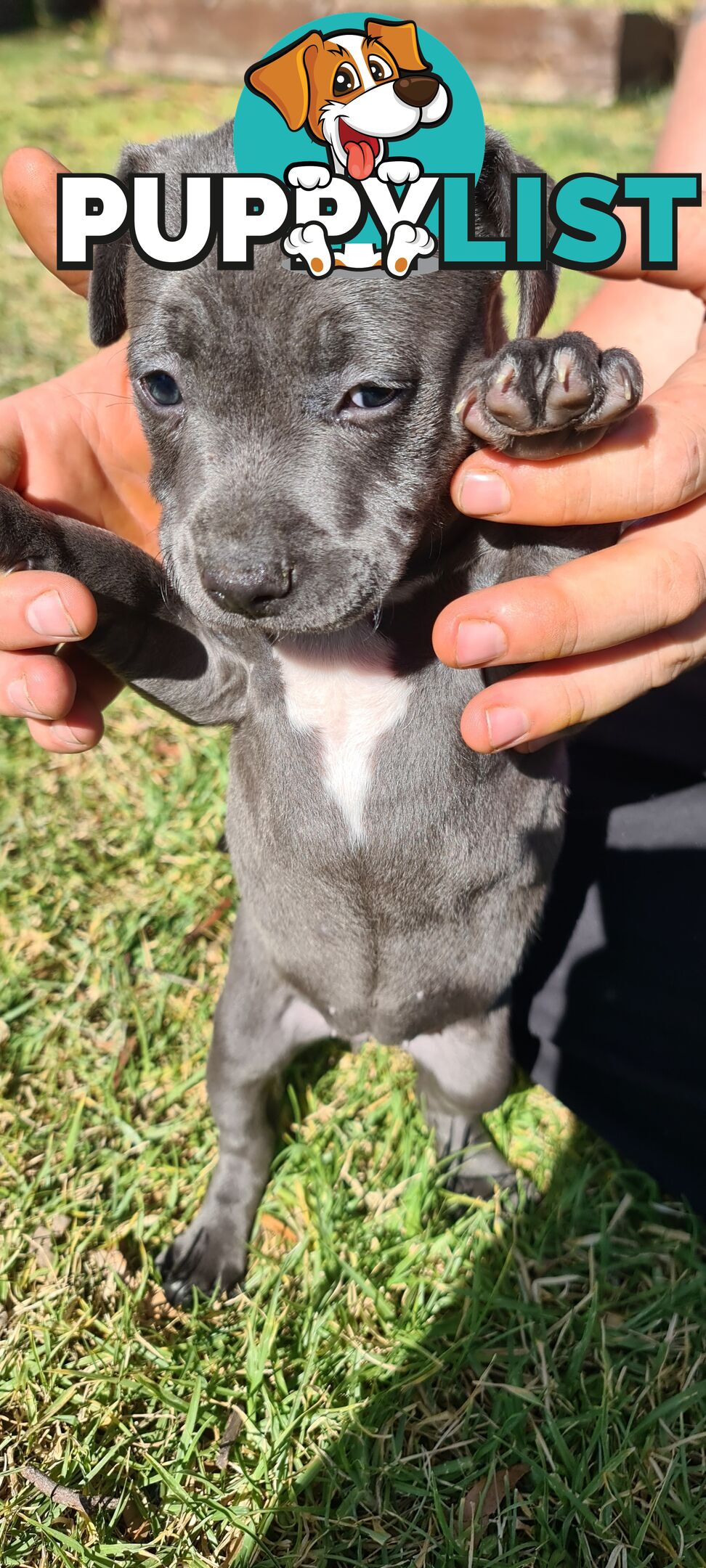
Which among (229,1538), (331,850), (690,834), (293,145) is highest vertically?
(293,145)

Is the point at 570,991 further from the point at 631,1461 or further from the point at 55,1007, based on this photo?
the point at 55,1007

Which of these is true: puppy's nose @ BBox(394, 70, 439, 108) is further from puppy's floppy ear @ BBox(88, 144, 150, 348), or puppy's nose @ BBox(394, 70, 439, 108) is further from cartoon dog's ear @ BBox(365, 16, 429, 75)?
puppy's floppy ear @ BBox(88, 144, 150, 348)

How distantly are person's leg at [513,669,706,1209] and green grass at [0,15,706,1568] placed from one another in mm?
194

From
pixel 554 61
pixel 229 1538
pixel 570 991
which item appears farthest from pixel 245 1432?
pixel 554 61

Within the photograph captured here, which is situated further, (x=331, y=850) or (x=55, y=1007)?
(x=55, y=1007)

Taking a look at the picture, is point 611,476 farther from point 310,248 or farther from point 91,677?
point 91,677

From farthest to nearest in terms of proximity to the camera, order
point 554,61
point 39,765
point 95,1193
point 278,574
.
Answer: point 554,61, point 39,765, point 95,1193, point 278,574

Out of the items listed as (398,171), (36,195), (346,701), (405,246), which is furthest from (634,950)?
(36,195)

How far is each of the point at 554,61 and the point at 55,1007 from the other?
38.6 feet

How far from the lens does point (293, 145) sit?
2.22m

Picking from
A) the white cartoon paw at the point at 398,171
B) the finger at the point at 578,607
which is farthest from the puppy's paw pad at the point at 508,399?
the white cartoon paw at the point at 398,171

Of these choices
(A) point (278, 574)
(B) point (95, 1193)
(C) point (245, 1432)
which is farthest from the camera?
(B) point (95, 1193)

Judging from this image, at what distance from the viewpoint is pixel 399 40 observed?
226cm

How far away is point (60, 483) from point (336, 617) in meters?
1.34
